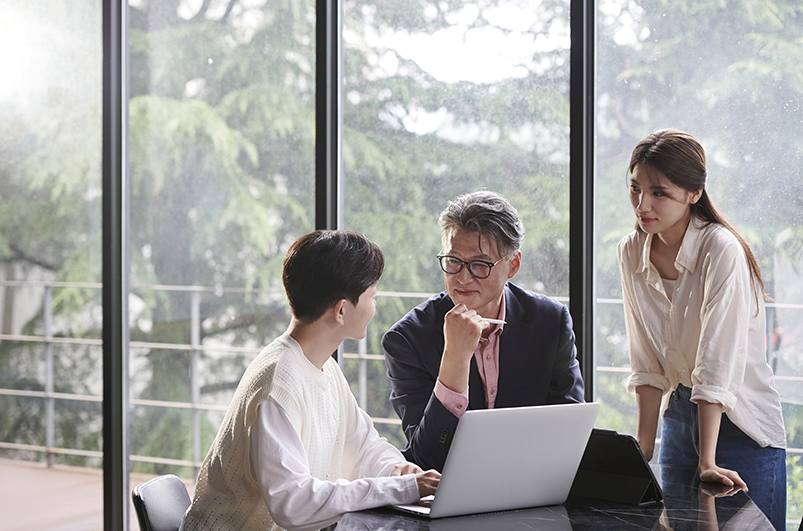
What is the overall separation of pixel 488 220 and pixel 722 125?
99 centimetres

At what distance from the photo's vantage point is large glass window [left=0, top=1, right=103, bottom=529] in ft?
10.3

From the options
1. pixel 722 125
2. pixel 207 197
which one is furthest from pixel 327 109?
pixel 722 125

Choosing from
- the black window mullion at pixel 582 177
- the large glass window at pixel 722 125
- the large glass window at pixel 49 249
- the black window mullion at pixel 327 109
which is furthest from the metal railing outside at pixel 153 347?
the large glass window at pixel 722 125

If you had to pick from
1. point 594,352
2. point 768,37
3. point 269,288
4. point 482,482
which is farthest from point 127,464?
point 768,37

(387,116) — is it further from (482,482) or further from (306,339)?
(482,482)

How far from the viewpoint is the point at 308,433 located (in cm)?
154

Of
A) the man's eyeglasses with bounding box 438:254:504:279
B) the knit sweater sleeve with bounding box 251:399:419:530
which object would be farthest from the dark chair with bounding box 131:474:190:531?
the man's eyeglasses with bounding box 438:254:504:279

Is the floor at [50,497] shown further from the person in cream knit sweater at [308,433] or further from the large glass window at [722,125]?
the large glass window at [722,125]

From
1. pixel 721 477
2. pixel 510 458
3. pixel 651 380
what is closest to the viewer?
pixel 510 458

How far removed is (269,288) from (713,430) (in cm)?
184

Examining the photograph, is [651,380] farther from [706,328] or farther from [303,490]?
[303,490]

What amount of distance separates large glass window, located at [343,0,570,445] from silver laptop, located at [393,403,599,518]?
4.00 feet

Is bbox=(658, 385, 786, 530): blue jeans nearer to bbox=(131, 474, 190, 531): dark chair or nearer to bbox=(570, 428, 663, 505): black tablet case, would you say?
bbox=(570, 428, 663, 505): black tablet case

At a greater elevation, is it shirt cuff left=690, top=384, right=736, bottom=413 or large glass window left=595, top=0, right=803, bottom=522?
large glass window left=595, top=0, right=803, bottom=522
